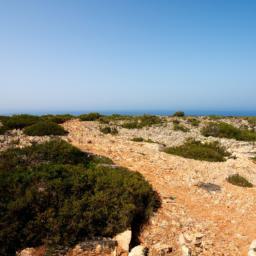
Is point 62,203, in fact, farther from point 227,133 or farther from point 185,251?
point 227,133

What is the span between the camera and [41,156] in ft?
40.9

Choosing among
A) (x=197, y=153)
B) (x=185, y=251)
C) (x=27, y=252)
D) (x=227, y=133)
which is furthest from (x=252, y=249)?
(x=227, y=133)

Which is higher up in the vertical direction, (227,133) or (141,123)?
(141,123)

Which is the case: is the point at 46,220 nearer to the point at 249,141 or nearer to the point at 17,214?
the point at 17,214

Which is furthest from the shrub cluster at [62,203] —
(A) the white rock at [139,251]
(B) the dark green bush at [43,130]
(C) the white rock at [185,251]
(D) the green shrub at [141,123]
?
(D) the green shrub at [141,123]

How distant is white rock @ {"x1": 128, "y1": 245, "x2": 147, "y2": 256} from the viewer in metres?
8.03

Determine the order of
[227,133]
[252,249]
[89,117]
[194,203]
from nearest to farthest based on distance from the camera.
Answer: [252,249] < [194,203] < [227,133] < [89,117]

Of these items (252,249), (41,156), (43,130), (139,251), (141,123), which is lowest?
(252,249)

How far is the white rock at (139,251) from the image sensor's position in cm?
803

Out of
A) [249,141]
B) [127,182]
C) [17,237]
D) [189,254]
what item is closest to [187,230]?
[189,254]

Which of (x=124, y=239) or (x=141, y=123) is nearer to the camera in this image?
(x=124, y=239)

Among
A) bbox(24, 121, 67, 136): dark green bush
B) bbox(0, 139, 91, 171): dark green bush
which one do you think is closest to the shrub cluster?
bbox(0, 139, 91, 171): dark green bush

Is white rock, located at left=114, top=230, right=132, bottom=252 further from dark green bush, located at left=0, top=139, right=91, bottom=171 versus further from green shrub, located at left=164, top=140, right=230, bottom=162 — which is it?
green shrub, located at left=164, top=140, right=230, bottom=162

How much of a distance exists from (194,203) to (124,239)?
4.18 metres
